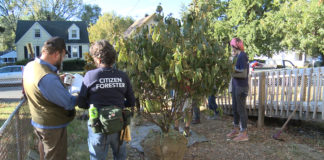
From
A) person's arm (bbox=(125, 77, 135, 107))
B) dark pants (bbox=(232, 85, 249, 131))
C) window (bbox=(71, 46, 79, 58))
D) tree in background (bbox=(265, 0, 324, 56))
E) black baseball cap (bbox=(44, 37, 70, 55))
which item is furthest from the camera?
window (bbox=(71, 46, 79, 58))

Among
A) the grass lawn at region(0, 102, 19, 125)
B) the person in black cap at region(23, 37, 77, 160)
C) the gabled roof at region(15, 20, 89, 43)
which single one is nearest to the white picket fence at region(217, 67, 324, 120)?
the person in black cap at region(23, 37, 77, 160)

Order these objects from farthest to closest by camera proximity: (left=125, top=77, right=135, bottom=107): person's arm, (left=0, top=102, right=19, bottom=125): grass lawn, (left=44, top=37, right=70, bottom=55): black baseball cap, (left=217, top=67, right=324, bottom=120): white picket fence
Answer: (left=0, top=102, right=19, bottom=125): grass lawn
(left=217, top=67, right=324, bottom=120): white picket fence
(left=125, top=77, right=135, bottom=107): person's arm
(left=44, top=37, right=70, bottom=55): black baseball cap

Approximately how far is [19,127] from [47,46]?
A: 1214mm

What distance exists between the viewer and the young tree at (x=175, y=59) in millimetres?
2783

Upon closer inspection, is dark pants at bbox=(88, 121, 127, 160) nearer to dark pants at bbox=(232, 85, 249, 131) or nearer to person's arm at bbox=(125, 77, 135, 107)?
person's arm at bbox=(125, 77, 135, 107)

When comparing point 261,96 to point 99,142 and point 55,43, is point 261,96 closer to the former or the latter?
point 99,142

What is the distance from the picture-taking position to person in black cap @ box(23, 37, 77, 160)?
7.45 feet

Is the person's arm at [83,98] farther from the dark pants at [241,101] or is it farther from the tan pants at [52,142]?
the dark pants at [241,101]

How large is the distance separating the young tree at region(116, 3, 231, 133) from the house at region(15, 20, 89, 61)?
29365mm

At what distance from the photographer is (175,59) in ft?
8.83

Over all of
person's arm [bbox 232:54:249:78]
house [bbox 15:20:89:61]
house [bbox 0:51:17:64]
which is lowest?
person's arm [bbox 232:54:249:78]

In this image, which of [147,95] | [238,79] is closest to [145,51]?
[147,95]

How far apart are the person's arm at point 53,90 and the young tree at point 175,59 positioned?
0.81 meters

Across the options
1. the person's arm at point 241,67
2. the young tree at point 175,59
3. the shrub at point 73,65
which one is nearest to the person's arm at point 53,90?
the young tree at point 175,59
